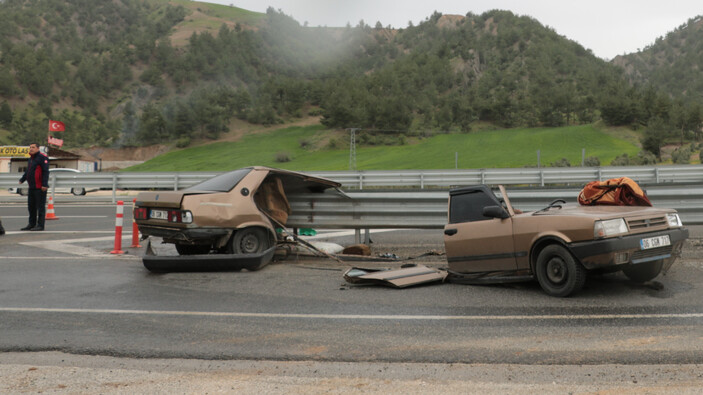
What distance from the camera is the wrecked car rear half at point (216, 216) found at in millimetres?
7996

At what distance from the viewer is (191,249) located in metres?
8.96

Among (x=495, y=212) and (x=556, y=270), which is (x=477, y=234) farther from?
(x=556, y=270)

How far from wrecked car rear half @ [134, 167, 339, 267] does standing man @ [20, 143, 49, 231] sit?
6.11 meters

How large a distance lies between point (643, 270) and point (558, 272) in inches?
36.8

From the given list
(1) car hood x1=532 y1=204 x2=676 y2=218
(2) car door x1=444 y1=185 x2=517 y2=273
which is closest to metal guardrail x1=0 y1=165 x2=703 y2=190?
(2) car door x1=444 y1=185 x2=517 y2=273

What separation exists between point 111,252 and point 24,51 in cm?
18536

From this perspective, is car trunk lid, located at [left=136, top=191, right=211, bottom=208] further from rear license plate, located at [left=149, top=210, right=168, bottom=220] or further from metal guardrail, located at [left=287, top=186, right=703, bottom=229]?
metal guardrail, located at [left=287, top=186, right=703, bottom=229]

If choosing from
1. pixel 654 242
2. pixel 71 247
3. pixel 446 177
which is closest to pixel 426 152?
pixel 446 177

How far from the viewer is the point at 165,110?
116312 mm

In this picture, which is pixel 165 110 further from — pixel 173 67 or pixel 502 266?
pixel 502 266

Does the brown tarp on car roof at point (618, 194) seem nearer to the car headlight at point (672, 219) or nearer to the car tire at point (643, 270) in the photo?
the car headlight at point (672, 219)

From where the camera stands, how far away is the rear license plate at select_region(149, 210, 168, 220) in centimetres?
814

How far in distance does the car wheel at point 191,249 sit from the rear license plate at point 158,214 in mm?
857

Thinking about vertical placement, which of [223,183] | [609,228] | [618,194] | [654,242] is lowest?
[654,242]
